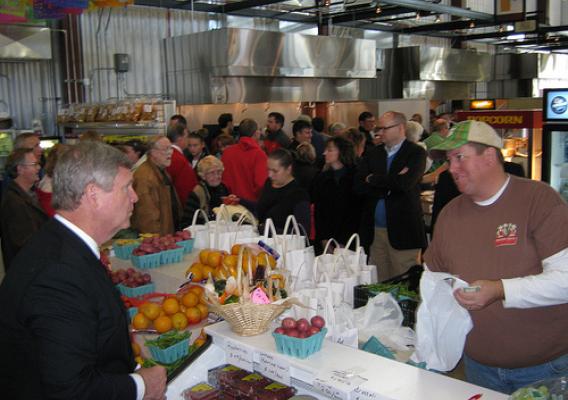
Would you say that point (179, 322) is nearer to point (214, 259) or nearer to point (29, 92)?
point (214, 259)

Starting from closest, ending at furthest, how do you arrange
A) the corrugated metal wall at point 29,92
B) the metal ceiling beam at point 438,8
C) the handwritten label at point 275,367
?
the handwritten label at point 275,367
the metal ceiling beam at point 438,8
the corrugated metal wall at point 29,92

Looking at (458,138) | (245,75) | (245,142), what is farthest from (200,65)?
(458,138)

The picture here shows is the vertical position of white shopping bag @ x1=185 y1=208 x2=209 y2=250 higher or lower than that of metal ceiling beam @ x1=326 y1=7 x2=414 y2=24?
lower

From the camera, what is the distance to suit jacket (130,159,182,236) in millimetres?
5340

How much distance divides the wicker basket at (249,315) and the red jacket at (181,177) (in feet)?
13.0

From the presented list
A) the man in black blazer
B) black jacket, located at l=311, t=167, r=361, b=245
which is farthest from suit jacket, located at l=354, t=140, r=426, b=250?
black jacket, located at l=311, t=167, r=361, b=245

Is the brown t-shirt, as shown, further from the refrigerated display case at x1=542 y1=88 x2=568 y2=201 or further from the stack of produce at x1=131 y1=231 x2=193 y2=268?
the refrigerated display case at x1=542 y1=88 x2=568 y2=201

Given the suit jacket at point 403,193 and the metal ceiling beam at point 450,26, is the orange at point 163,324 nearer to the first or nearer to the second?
the suit jacket at point 403,193

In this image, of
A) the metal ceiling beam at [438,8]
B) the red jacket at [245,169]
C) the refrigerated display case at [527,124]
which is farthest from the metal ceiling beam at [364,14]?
the red jacket at [245,169]

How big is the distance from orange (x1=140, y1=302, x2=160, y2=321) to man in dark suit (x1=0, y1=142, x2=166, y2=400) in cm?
123

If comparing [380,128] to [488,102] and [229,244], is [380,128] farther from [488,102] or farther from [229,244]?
[488,102]

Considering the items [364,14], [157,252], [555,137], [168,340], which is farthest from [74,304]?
[364,14]

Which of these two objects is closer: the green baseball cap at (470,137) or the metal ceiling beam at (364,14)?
the green baseball cap at (470,137)

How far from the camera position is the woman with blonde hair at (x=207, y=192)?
5668 millimetres
